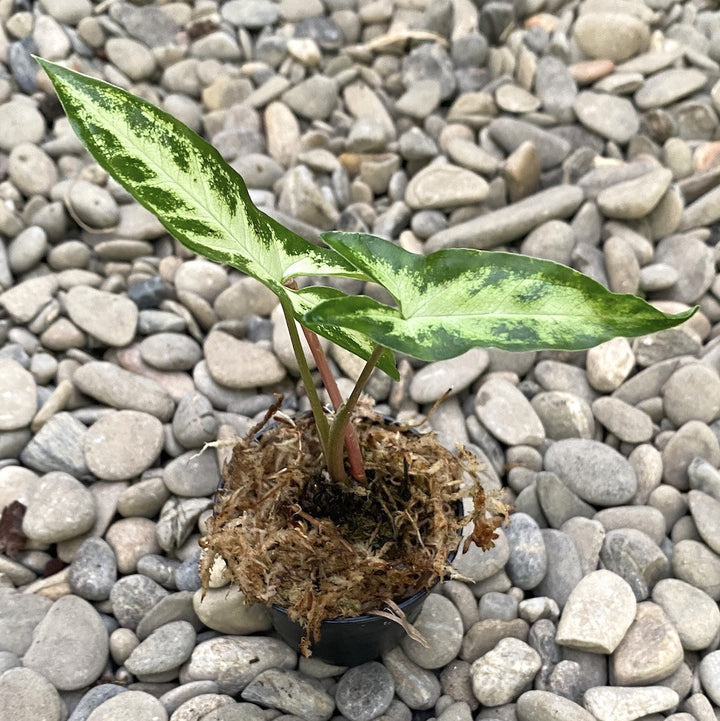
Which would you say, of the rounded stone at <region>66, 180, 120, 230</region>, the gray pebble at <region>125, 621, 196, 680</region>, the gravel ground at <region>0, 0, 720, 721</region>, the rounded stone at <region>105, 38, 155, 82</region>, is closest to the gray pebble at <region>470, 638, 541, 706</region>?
the gravel ground at <region>0, 0, 720, 721</region>

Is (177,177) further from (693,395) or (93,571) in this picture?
(693,395)

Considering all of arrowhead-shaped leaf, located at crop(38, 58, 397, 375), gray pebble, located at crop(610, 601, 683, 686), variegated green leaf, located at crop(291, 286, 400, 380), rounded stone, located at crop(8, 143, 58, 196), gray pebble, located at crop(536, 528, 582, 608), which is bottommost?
gray pebble, located at crop(610, 601, 683, 686)

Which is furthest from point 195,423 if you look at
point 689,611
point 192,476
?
point 689,611

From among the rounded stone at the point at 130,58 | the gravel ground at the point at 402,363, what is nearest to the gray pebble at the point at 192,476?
the gravel ground at the point at 402,363

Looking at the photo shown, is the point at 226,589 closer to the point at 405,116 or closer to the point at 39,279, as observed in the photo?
the point at 39,279

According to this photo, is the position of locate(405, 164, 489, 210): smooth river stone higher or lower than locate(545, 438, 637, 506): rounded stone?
higher

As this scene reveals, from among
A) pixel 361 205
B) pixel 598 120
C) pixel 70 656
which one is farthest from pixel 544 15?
pixel 70 656

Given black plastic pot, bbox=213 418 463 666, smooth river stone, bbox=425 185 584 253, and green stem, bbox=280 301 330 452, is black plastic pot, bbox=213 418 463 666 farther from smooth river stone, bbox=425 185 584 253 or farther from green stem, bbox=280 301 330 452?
smooth river stone, bbox=425 185 584 253
